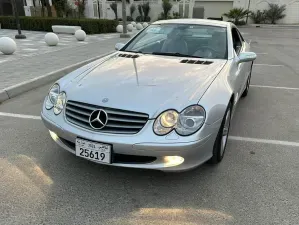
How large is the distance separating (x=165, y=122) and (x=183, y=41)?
1.90m

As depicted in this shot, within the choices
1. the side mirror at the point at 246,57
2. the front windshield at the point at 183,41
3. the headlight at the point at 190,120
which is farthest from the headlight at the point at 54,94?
the side mirror at the point at 246,57

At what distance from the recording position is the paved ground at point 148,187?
2.39 m

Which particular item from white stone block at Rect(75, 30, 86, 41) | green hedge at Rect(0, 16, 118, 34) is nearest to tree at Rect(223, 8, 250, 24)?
green hedge at Rect(0, 16, 118, 34)

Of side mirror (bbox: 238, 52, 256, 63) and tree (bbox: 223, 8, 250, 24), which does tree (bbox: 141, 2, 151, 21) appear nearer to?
tree (bbox: 223, 8, 250, 24)

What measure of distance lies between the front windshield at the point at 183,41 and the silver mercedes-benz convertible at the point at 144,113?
43 centimetres

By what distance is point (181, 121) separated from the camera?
2484 mm

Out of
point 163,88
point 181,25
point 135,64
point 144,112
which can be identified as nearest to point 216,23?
point 181,25

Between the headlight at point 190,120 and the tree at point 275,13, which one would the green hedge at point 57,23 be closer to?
the headlight at point 190,120

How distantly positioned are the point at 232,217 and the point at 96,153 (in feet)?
4.00

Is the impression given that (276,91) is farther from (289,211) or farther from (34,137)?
(34,137)

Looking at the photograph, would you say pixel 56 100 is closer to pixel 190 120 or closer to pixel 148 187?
pixel 148 187

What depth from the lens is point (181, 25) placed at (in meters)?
4.31

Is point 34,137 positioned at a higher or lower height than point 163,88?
lower

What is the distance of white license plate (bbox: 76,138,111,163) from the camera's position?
2.49 metres
